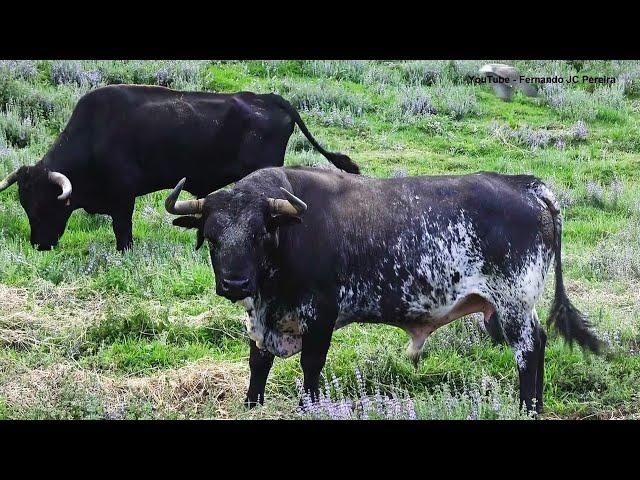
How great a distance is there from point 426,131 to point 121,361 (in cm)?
780

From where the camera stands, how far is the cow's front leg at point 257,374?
6816 millimetres

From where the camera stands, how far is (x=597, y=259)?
9.48 meters

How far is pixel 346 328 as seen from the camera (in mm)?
8383

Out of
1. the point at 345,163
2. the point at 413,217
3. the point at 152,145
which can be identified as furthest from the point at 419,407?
the point at 152,145

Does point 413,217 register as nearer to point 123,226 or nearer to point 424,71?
point 123,226

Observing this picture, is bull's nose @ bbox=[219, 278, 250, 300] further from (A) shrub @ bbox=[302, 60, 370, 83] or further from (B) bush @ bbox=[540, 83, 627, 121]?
(A) shrub @ bbox=[302, 60, 370, 83]

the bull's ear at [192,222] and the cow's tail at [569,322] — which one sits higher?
the bull's ear at [192,222]

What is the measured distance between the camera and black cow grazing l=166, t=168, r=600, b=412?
657 centimetres

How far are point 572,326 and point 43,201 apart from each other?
6051mm

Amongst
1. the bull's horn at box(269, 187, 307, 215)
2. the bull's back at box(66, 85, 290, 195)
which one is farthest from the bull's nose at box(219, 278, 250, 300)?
the bull's back at box(66, 85, 290, 195)

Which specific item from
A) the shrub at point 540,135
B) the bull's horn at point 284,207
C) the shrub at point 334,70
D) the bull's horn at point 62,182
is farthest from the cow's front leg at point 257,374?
the shrub at point 334,70

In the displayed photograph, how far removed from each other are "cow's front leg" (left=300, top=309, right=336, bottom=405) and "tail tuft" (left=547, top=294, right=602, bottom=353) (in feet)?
5.92

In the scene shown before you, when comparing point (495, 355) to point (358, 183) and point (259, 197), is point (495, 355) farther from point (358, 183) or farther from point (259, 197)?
point (259, 197)

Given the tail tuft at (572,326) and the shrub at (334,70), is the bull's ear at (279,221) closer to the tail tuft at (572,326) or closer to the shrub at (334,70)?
the tail tuft at (572,326)
